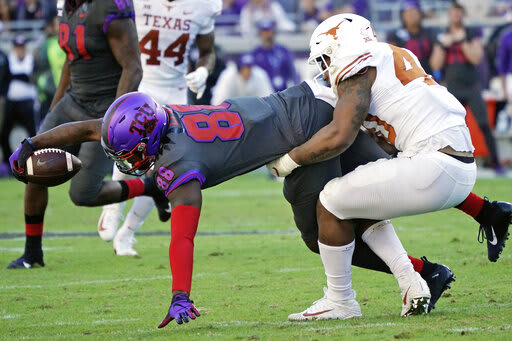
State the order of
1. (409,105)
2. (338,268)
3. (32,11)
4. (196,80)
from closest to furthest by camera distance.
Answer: (409,105) < (338,268) < (196,80) < (32,11)

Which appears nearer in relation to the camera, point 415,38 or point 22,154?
point 22,154

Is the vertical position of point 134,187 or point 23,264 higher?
point 134,187

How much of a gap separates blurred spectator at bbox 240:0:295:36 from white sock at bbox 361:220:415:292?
1100 centimetres

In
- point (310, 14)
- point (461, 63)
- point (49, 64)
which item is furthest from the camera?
point (310, 14)

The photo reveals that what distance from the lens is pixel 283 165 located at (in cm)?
434

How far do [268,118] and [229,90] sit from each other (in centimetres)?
859

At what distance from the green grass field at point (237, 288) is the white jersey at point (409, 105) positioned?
33.1 inches

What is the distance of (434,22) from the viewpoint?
1517cm

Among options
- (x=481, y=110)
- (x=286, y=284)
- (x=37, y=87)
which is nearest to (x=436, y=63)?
(x=481, y=110)

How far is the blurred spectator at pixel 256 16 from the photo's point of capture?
50.1 ft

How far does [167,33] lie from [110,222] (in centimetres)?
146

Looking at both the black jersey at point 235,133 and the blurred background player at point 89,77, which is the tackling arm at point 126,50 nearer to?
the blurred background player at point 89,77

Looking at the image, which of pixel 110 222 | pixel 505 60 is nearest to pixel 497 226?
pixel 110 222

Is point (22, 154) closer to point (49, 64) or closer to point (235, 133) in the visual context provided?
point (235, 133)
